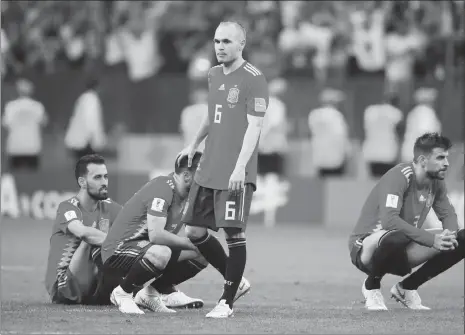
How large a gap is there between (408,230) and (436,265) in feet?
1.77

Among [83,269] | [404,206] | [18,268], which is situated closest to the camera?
[83,269]

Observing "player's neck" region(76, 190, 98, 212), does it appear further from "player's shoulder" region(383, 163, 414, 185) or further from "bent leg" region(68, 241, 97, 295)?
"player's shoulder" region(383, 163, 414, 185)

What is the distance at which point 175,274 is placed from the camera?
31.1ft

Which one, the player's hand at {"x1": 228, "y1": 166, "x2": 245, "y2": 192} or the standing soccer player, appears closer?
the player's hand at {"x1": 228, "y1": 166, "x2": 245, "y2": 192}

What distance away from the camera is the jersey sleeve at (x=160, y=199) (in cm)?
897

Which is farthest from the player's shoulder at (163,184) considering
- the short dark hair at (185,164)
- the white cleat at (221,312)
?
the white cleat at (221,312)

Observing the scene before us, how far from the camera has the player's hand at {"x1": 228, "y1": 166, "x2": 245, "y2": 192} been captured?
837 cm

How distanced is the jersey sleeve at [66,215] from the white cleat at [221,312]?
5.06ft

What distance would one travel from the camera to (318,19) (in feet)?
60.9

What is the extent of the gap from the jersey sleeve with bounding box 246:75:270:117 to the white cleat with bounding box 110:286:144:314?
1.62 metres

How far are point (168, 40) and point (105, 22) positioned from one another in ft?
5.39

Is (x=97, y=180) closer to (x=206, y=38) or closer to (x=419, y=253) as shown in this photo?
(x=419, y=253)

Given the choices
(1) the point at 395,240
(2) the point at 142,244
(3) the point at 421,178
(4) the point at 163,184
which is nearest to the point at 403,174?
(3) the point at 421,178

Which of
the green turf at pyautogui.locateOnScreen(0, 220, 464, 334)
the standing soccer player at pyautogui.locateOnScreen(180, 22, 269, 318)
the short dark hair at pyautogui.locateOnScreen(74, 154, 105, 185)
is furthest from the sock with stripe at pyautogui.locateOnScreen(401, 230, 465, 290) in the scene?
the short dark hair at pyautogui.locateOnScreen(74, 154, 105, 185)
